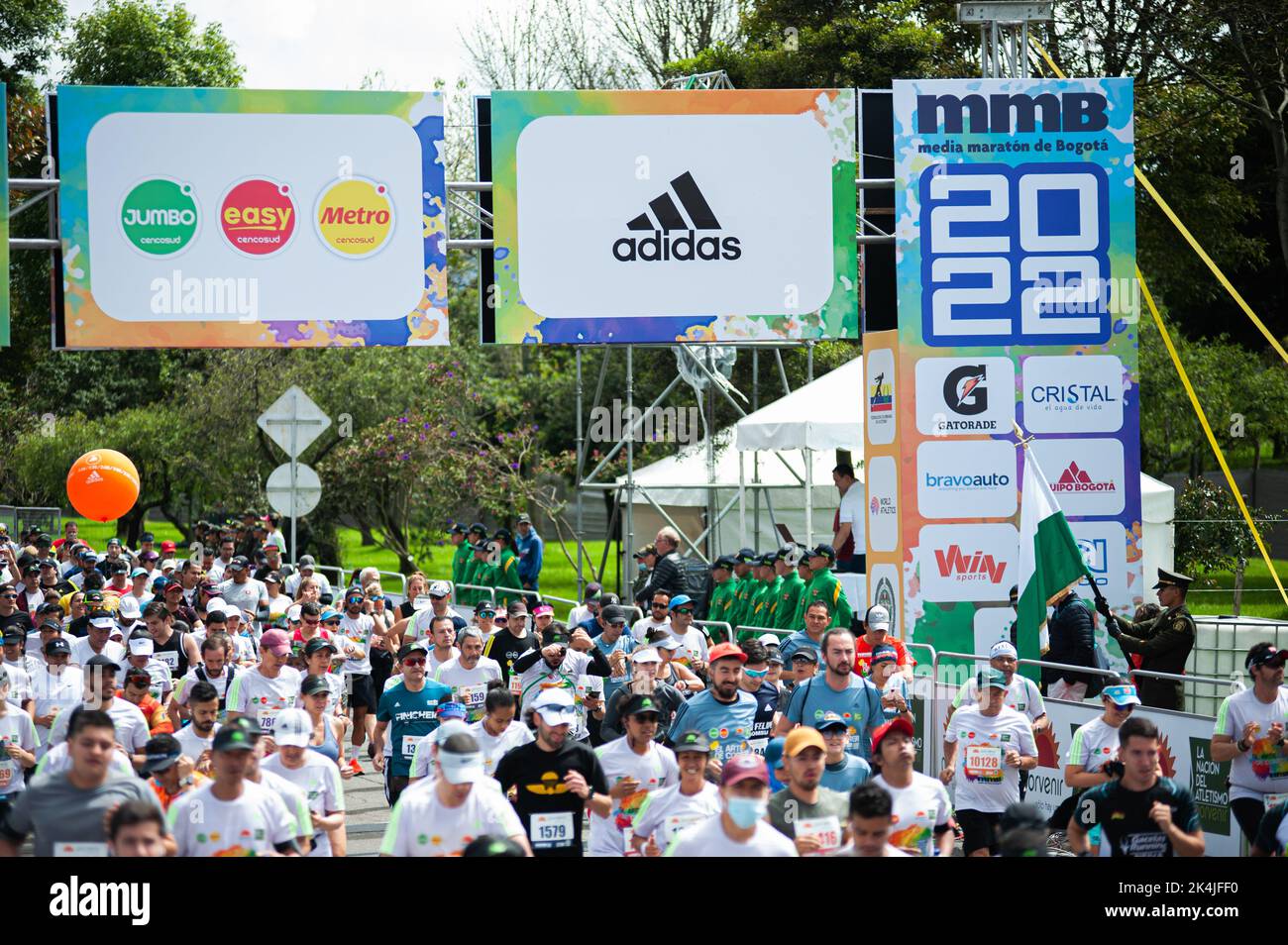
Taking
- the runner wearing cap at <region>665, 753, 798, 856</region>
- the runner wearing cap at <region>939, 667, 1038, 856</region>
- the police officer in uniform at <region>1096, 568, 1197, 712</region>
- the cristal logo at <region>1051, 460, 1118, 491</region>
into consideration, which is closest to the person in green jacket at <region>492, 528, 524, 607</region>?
the cristal logo at <region>1051, 460, 1118, 491</region>

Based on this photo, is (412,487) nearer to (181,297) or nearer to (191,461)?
(191,461)

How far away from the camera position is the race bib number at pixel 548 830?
9.80m

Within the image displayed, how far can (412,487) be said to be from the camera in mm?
33625

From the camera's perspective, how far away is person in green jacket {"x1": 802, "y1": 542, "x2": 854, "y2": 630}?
16312 millimetres

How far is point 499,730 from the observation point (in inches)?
432

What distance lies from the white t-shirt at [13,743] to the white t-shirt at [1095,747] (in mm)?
7043

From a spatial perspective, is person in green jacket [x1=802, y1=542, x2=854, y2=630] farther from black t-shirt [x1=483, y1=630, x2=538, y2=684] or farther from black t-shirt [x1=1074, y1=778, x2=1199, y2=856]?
black t-shirt [x1=1074, y1=778, x2=1199, y2=856]

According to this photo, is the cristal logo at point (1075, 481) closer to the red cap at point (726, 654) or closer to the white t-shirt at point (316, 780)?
the red cap at point (726, 654)

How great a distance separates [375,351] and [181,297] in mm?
18955

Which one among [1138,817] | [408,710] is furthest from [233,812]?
[408,710]

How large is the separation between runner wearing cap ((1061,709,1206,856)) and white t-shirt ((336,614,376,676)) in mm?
9855

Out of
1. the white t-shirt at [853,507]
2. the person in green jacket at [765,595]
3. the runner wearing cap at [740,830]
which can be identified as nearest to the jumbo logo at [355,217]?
the person in green jacket at [765,595]

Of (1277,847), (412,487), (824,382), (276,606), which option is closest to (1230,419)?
(824,382)

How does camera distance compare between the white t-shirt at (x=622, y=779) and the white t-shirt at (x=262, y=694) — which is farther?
the white t-shirt at (x=262, y=694)
